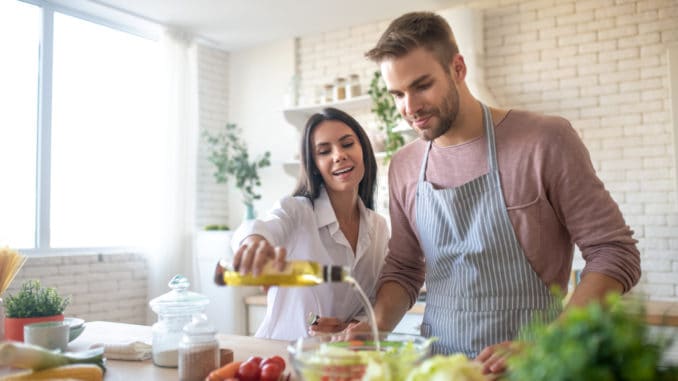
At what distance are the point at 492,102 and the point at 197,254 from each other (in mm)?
2914

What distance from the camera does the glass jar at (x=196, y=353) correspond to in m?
1.50

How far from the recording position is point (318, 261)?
2.28m

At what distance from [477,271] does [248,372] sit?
2.56ft

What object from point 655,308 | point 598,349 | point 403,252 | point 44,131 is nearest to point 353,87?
point 44,131

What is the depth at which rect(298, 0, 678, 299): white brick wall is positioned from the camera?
4223 millimetres

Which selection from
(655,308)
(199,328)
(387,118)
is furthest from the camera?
(387,118)

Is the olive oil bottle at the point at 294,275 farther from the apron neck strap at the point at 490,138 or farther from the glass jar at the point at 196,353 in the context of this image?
the apron neck strap at the point at 490,138

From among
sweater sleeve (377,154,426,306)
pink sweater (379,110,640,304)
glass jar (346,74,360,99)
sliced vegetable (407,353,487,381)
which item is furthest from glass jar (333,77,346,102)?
sliced vegetable (407,353,487,381)

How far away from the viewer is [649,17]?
14.1 feet

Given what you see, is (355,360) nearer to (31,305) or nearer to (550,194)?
(550,194)

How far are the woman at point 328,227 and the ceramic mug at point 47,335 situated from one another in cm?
73

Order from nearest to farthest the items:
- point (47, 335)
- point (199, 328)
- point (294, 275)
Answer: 1. point (294, 275)
2. point (199, 328)
3. point (47, 335)

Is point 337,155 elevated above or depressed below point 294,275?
above

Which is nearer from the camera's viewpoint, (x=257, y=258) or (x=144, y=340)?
(x=257, y=258)
